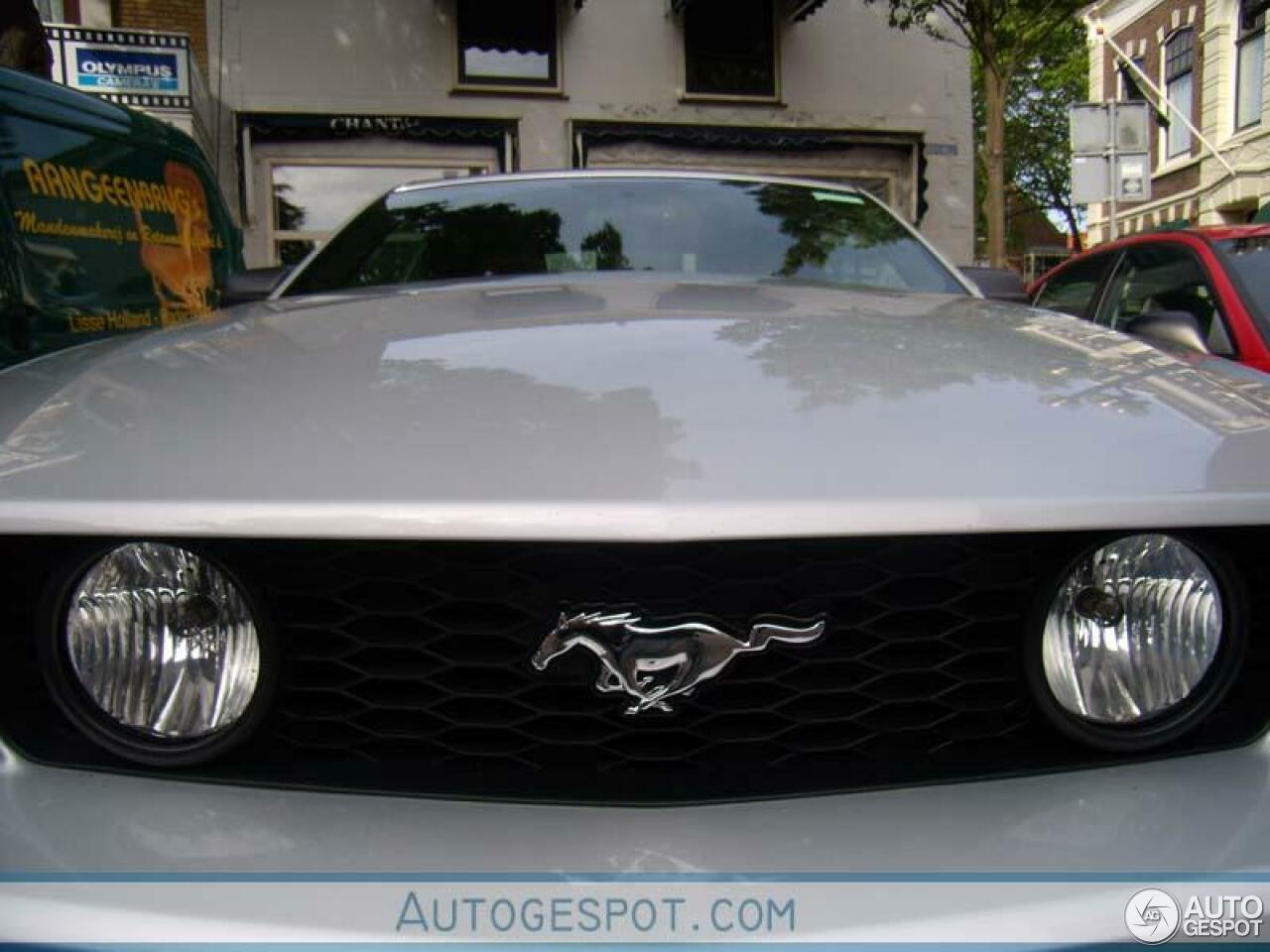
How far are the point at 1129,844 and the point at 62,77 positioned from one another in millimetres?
9378

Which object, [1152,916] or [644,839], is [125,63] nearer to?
[644,839]

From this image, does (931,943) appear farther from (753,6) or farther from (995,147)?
(753,6)

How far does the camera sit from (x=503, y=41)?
455 inches

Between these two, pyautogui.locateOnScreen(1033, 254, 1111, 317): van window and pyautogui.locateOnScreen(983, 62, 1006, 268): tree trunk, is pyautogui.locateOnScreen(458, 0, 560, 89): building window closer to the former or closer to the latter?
pyautogui.locateOnScreen(983, 62, 1006, 268): tree trunk

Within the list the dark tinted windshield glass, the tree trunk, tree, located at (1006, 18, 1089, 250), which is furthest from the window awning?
tree, located at (1006, 18, 1089, 250)

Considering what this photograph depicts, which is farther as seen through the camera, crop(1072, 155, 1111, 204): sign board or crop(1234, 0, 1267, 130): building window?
crop(1234, 0, 1267, 130): building window

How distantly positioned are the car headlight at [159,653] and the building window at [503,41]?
1136cm

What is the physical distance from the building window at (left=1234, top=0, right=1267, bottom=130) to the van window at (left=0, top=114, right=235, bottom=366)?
18.8m

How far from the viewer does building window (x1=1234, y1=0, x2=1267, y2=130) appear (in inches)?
704

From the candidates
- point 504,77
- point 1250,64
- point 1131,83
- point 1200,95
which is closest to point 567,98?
point 504,77

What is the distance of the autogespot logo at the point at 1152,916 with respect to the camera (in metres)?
0.90

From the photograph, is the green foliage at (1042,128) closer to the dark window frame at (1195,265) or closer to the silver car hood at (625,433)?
the dark window frame at (1195,265)

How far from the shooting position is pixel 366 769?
3.57ft

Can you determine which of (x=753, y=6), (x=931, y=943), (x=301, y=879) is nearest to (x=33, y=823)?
(x=301, y=879)
